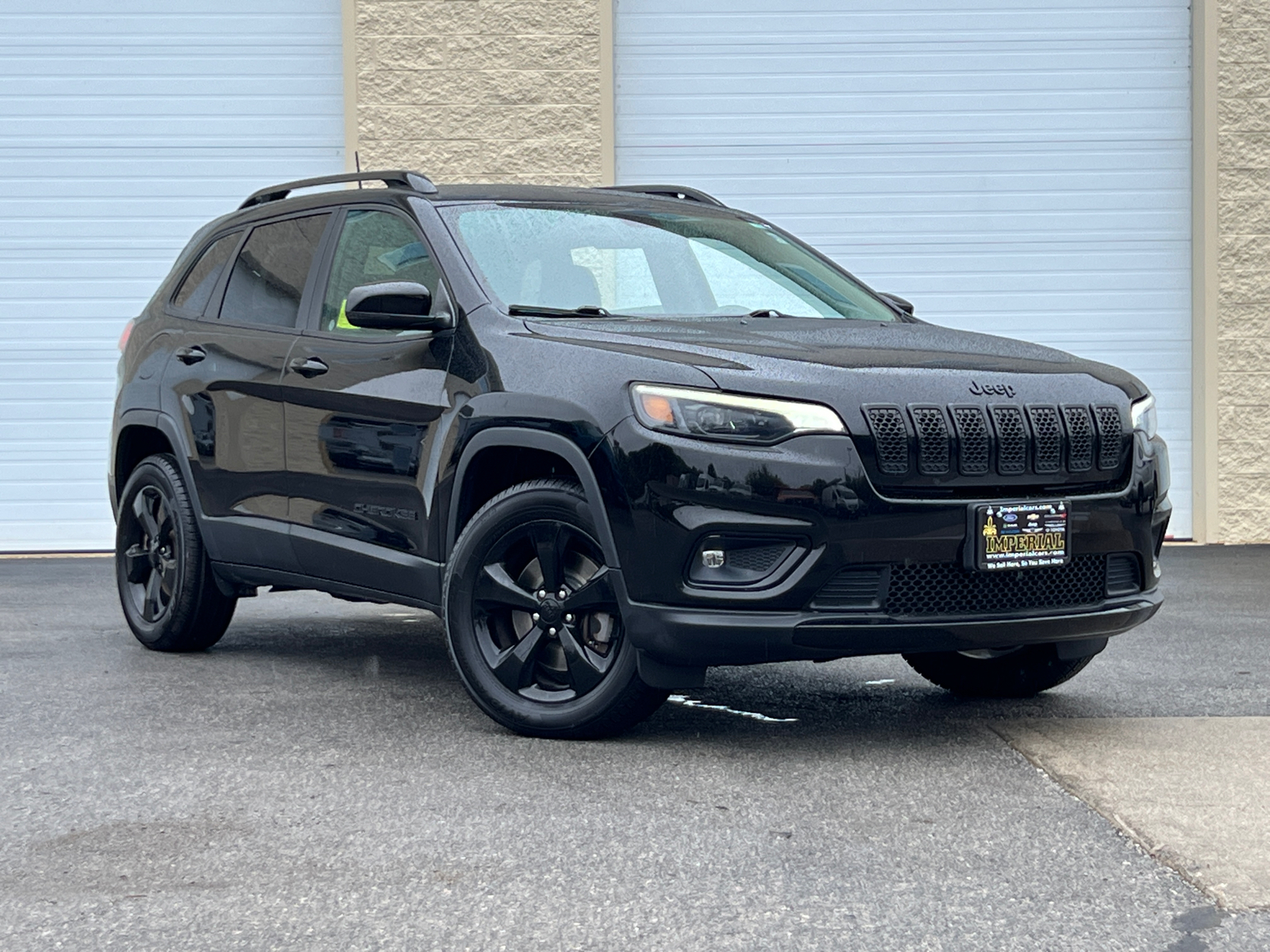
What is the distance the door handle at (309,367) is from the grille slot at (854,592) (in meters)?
2.10

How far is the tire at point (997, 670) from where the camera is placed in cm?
576

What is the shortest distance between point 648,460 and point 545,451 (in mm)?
480

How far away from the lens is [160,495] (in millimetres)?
7105

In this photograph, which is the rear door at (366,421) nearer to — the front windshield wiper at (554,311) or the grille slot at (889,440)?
the front windshield wiper at (554,311)

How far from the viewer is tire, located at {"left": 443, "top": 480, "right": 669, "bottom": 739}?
16.3 feet

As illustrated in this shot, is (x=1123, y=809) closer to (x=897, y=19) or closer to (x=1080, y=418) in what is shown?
(x=1080, y=418)

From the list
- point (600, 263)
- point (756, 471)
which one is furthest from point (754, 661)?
point (600, 263)

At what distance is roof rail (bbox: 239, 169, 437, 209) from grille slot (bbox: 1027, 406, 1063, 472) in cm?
227

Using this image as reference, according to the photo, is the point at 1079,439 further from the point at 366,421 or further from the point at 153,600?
the point at 153,600

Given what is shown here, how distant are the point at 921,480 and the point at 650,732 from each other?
1165 millimetres

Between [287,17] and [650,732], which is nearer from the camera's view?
[650,732]

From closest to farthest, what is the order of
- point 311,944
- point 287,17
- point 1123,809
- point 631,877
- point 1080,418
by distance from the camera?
point 311,944 < point 631,877 < point 1123,809 < point 1080,418 < point 287,17

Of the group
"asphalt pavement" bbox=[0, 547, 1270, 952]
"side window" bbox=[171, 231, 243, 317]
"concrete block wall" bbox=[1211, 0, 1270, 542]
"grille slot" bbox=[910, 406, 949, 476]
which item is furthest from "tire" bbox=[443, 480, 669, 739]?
"concrete block wall" bbox=[1211, 0, 1270, 542]

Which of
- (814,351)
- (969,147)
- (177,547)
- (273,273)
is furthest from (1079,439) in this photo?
(969,147)
